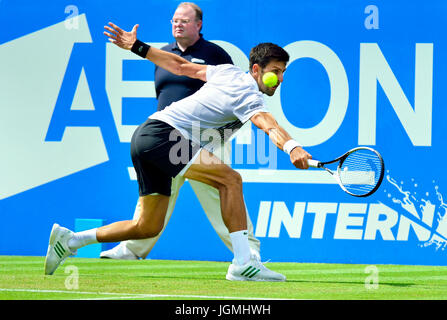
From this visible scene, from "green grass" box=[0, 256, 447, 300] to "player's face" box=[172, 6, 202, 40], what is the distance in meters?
1.85

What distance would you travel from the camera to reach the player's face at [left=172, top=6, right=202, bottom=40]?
261 inches

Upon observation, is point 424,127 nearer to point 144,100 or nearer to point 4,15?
point 144,100

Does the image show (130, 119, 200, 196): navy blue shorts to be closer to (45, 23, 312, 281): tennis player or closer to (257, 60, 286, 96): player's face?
(45, 23, 312, 281): tennis player

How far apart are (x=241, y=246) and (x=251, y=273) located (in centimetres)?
19

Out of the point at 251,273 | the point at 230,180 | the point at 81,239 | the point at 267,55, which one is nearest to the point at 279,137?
the point at 230,180


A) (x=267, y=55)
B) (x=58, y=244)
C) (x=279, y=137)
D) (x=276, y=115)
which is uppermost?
(x=267, y=55)

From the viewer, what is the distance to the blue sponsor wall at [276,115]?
7109mm

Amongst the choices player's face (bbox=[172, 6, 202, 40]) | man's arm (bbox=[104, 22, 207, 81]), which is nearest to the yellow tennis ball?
man's arm (bbox=[104, 22, 207, 81])

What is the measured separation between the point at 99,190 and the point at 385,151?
102 inches

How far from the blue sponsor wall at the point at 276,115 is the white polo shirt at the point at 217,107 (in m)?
1.99

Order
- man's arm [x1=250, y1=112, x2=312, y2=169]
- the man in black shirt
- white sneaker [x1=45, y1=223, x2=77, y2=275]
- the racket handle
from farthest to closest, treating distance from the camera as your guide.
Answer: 1. the man in black shirt
2. white sneaker [x1=45, y1=223, x2=77, y2=275]
3. man's arm [x1=250, y1=112, x2=312, y2=169]
4. the racket handle

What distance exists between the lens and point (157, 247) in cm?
761

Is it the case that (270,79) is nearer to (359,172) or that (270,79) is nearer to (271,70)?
(271,70)

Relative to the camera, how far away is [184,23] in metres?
6.64
